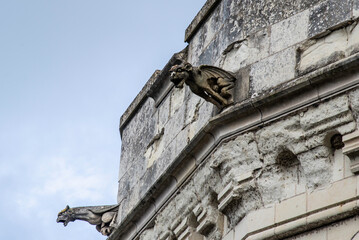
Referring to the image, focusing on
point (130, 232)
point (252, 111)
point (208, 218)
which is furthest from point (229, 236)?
point (130, 232)

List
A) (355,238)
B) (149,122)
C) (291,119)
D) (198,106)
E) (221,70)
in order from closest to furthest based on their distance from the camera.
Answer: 1. (355,238)
2. (291,119)
3. (221,70)
4. (198,106)
5. (149,122)

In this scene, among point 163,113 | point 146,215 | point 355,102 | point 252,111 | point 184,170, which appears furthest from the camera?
point 163,113

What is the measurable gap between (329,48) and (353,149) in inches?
38.8

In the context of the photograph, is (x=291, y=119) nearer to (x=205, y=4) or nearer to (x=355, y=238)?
(x=355, y=238)

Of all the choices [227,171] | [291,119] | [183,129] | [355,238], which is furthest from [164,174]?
[355,238]

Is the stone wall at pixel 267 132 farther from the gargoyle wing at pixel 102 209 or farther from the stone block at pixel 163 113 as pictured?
the gargoyle wing at pixel 102 209

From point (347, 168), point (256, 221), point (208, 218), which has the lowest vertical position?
point (256, 221)

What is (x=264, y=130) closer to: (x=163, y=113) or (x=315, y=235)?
(x=315, y=235)

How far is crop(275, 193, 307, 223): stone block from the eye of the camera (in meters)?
8.27

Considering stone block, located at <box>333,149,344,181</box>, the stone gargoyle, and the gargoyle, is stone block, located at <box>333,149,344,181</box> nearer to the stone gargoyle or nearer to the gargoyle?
the gargoyle

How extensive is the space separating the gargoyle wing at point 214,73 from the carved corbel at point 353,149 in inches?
56.7

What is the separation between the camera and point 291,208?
8336mm

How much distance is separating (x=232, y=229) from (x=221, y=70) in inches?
53.4

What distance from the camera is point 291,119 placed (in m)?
8.54
